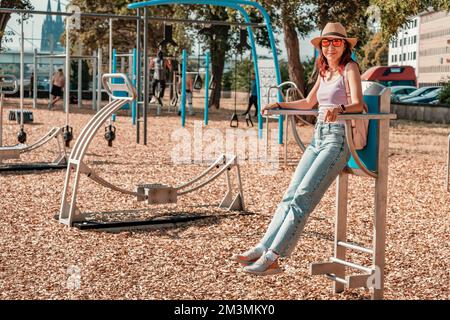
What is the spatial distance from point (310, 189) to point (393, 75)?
52247 mm

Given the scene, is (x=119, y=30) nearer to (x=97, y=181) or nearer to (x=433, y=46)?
(x=97, y=181)

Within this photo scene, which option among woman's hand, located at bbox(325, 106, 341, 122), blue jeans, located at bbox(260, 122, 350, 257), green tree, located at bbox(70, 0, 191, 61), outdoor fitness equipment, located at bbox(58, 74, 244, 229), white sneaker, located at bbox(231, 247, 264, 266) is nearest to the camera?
woman's hand, located at bbox(325, 106, 341, 122)

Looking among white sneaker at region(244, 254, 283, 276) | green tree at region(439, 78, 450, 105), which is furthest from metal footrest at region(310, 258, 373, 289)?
green tree at region(439, 78, 450, 105)

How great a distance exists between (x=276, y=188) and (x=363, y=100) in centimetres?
548

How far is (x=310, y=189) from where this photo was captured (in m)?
5.03

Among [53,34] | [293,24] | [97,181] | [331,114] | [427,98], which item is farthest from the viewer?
[427,98]

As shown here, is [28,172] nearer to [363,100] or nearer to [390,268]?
[390,268]

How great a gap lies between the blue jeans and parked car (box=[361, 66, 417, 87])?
165 ft

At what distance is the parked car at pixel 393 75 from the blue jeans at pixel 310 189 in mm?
50390

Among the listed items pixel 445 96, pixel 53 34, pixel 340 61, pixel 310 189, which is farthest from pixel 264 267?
pixel 53 34

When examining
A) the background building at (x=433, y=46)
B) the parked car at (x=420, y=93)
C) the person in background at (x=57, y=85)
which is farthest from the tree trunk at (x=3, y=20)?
the background building at (x=433, y=46)

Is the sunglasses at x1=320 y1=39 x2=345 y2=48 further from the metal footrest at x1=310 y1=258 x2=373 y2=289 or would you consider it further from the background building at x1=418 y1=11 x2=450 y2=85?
the background building at x1=418 y1=11 x2=450 y2=85

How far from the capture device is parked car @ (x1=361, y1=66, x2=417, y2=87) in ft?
181

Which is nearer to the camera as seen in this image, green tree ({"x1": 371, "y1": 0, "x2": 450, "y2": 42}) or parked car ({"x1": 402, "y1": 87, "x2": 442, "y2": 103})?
green tree ({"x1": 371, "y1": 0, "x2": 450, "y2": 42})
